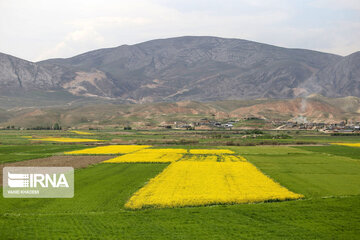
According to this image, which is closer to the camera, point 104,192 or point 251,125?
point 104,192

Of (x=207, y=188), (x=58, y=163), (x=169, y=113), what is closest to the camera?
(x=207, y=188)

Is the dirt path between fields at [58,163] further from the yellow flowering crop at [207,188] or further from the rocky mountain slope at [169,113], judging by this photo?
the rocky mountain slope at [169,113]

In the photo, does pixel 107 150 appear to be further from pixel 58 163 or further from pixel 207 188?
pixel 207 188

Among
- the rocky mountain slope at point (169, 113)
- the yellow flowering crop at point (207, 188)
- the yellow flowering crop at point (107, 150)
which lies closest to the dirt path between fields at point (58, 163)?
the yellow flowering crop at point (107, 150)

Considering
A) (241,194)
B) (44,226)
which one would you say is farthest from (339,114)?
(44,226)

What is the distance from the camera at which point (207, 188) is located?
28.1 metres

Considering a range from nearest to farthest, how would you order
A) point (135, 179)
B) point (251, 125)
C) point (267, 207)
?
point (267, 207), point (135, 179), point (251, 125)

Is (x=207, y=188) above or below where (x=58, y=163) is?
above

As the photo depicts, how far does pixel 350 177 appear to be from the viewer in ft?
111

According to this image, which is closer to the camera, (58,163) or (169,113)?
(58,163)

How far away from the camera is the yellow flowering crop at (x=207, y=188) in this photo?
23.8m

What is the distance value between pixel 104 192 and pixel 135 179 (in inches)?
236

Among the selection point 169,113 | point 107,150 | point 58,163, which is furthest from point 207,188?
point 169,113

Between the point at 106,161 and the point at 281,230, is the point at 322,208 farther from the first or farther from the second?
the point at 106,161
